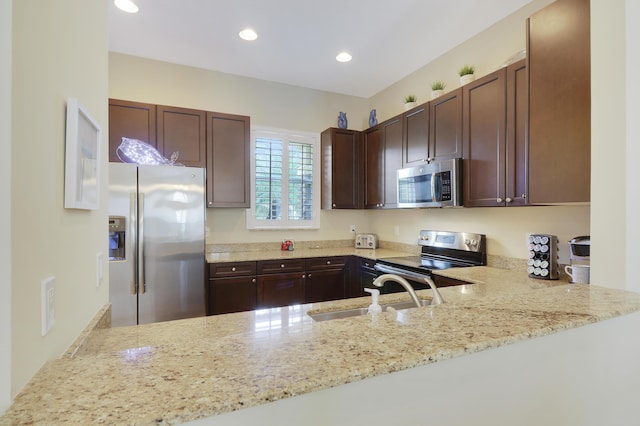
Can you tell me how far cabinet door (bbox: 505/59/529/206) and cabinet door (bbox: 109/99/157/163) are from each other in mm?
3002

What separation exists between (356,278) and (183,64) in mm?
3015

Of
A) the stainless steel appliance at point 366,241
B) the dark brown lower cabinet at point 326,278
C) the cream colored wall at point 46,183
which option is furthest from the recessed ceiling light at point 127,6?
the stainless steel appliance at point 366,241

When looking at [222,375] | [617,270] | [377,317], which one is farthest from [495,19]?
[222,375]

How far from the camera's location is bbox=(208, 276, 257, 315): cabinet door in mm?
2953

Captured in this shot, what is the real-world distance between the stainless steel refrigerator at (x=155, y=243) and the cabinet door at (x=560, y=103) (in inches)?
98.2

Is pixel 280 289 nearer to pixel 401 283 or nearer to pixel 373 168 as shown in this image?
pixel 373 168

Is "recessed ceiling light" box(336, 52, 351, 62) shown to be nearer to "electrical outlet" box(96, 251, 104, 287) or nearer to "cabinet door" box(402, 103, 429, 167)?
"cabinet door" box(402, 103, 429, 167)

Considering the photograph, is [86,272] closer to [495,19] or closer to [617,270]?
[617,270]

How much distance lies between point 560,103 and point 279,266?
257 cm

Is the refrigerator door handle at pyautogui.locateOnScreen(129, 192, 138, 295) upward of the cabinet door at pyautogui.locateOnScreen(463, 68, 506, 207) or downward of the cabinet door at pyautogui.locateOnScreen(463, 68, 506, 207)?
downward

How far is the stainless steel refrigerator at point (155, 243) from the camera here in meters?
2.43

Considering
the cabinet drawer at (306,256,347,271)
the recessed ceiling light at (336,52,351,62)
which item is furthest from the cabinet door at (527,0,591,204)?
the cabinet drawer at (306,256,347,271)

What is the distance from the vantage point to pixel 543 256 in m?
2.15

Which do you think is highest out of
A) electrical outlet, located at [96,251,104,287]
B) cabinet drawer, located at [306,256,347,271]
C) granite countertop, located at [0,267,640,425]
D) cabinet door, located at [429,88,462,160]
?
cabinet door, located at [429,88,462,160]
